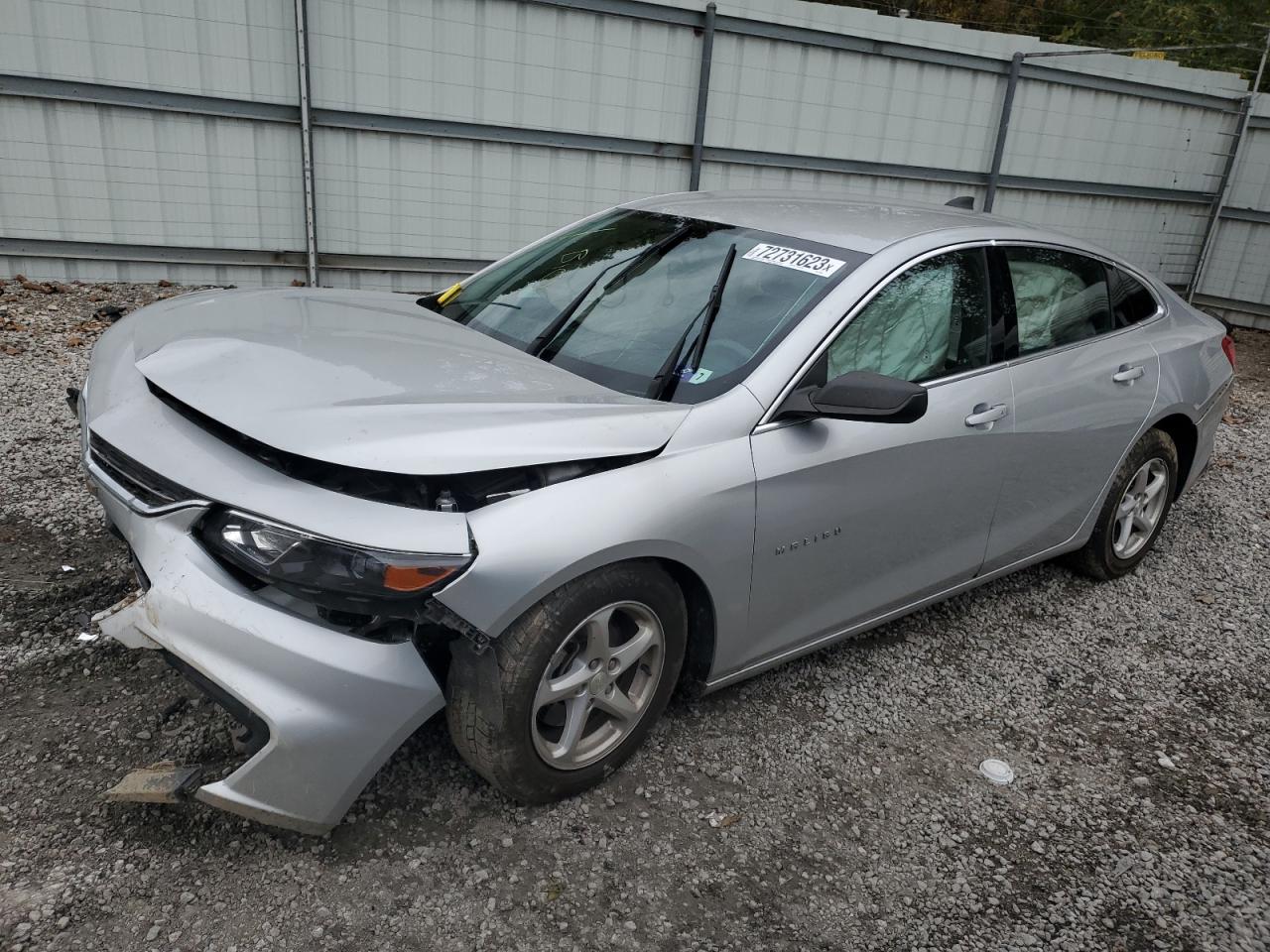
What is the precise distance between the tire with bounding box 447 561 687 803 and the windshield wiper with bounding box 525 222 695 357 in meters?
0.97

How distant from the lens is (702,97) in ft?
28.9

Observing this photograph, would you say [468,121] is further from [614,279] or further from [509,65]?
[614,279]

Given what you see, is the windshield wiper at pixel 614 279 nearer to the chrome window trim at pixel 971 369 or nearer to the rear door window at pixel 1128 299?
the chrome window trim at pixel 971 369

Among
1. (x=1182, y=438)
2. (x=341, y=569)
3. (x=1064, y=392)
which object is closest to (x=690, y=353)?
(x=341, y=569)

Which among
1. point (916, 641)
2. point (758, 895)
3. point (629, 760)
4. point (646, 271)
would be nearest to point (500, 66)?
point (646, 271)

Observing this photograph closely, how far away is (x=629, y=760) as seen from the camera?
2961 mm

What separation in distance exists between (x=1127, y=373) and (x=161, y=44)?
6.84 metres

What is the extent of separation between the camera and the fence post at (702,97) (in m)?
8.62

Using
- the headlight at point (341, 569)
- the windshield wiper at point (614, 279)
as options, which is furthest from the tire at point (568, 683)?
the windshield wiper at point (614, 279)

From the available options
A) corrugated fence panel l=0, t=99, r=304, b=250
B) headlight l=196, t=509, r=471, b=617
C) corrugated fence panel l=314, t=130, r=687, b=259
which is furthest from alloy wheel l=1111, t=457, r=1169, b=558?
corrugated fence panel l=0, t=99, r=304, b=250

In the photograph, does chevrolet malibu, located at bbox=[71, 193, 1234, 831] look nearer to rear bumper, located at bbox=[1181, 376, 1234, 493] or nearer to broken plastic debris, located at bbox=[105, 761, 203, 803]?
broken plastic debris, located at bbox=[105, 761, 203, 803]

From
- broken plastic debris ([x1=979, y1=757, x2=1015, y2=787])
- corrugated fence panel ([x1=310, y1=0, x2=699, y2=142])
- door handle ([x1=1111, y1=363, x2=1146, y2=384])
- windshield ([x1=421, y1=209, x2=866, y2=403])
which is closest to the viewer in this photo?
windshield ([x1=421, y1=209, x2=866, y2=403])

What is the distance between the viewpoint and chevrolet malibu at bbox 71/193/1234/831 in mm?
2258

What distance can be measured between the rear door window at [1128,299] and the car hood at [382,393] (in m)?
2.49
